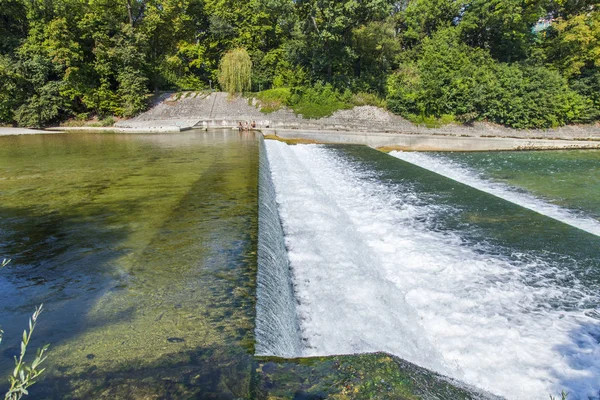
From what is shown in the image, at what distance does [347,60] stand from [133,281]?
26220mm

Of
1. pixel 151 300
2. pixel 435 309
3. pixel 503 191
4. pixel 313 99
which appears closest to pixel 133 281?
pixel 151 300

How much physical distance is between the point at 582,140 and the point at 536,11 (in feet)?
47.9

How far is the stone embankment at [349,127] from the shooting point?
1888 centimetres

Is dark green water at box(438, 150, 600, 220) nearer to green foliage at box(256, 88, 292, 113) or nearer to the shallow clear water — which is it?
the shallow clear water

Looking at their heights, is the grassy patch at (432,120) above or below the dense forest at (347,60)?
below

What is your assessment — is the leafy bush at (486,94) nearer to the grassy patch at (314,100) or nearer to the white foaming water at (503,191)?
the grassy patch at (314,100)

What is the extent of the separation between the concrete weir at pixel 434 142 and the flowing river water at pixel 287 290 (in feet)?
36.4

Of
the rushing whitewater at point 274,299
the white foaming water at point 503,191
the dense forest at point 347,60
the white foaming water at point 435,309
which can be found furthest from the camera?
the dense forest at point 347,60

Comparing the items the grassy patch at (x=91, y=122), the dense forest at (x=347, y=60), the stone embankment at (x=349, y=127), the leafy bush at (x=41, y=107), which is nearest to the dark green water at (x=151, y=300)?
the stone embankment at (x=349, y=127)

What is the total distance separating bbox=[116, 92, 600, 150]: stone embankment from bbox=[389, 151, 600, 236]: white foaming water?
2.92 meters

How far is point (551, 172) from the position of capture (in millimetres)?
12539

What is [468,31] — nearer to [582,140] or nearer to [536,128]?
[536,128]

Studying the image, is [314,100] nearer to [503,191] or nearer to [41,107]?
[503,191]

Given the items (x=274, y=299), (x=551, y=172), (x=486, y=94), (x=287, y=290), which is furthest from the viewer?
(x=486, y=94)
